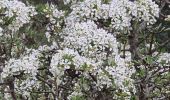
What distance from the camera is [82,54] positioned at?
395cm

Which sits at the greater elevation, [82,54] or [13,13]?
[13,13]

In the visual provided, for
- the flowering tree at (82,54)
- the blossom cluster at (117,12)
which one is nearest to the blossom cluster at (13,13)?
the flowering tree at (82,54)

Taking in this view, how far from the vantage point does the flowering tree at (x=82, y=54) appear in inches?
152

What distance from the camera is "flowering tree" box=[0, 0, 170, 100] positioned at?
387 cm

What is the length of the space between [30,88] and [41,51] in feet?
1.23

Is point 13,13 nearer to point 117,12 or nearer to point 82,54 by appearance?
point 82,54

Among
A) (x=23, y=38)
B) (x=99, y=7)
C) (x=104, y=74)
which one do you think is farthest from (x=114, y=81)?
(x=23, y=38)

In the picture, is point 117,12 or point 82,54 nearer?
point 82,54

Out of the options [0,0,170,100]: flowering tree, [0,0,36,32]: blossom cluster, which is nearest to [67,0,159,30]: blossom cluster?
[0,0,170,100]: flowering tree

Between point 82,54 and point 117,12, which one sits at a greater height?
point 117,12

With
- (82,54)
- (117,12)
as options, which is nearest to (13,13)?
(82,54)

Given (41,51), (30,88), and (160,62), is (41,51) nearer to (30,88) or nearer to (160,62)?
(30,88)

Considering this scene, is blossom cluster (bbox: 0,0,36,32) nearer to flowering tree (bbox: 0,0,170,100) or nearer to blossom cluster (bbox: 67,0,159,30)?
flowering tree (bbox: 0,0,170,100)

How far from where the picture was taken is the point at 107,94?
4035 mm
